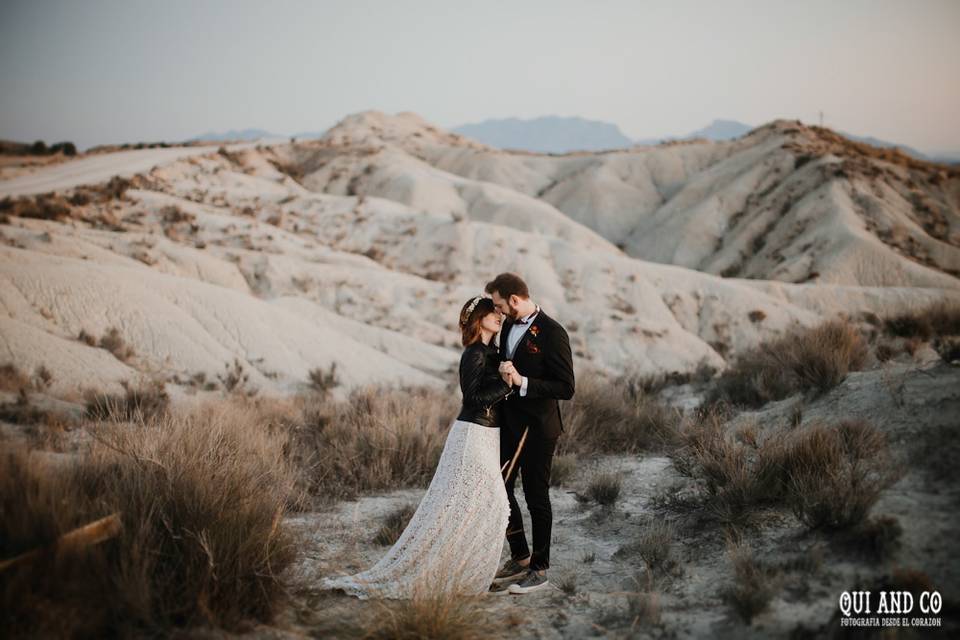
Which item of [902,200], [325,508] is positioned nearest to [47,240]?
[325,508]

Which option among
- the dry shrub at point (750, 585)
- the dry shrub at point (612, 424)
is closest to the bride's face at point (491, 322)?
the dry shrub at point (750, 585)

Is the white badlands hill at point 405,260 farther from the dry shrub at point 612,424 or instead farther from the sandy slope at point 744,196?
the dry shrub at point 612,424

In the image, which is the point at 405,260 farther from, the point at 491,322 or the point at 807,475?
the point at 807,475

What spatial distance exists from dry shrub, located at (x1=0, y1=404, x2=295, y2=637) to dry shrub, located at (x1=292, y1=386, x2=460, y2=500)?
2.16m

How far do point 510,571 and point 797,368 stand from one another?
5.61m

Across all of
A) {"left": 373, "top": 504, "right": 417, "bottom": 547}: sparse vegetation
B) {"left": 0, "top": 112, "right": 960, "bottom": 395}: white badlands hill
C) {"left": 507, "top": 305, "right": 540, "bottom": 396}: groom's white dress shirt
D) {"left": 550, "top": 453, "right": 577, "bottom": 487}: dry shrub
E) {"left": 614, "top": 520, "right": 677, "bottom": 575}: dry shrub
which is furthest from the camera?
{"left": 0, "top": 112, "right": 960, "bottom": 395}: white badlands hill

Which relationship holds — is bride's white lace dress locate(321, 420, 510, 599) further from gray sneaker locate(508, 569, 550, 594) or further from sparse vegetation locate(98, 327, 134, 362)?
sparse vegetation locate(98, 327, 134, 362)

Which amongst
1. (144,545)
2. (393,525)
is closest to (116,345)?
(393,525)

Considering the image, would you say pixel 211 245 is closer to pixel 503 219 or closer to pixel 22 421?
pixel 22 421

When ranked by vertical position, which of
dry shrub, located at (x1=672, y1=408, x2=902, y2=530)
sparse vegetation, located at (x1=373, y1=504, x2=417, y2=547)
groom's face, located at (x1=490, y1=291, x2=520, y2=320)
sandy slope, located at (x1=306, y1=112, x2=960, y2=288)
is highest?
sandy slope, located at (x1=306, y1=112, x2=960, y2=288)

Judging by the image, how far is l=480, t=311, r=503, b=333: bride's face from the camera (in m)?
4.04

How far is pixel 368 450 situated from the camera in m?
7.02

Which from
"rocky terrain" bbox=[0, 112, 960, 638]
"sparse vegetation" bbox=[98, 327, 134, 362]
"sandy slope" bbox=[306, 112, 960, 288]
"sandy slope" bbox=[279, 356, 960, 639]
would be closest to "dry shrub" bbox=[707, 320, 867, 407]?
"rocky terrain" bbox=[0, 112, 960, 638]

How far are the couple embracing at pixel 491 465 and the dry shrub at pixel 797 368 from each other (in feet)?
15.5
